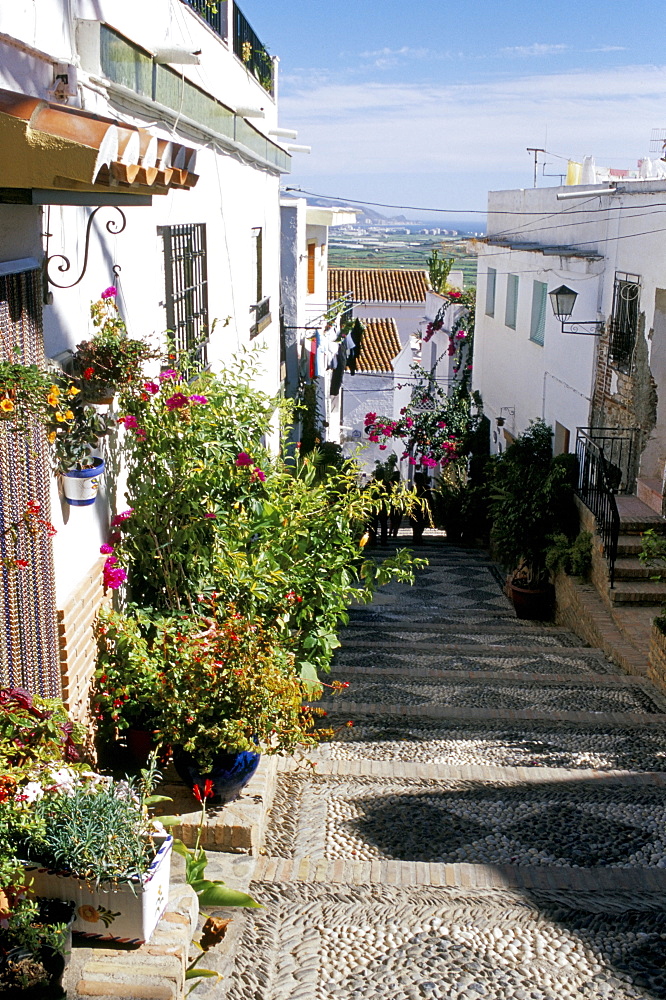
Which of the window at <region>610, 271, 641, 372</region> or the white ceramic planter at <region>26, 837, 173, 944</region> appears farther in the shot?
the window at <region>610, 271, 641, 372</region>

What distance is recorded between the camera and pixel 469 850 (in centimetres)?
483

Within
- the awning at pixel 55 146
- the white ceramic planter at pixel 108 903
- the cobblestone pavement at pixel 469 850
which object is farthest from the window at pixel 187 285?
the white ceramic planter at pixel 108 903

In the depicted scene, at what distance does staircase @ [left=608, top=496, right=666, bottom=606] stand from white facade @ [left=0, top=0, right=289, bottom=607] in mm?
4922

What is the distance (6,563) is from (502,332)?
17272mm

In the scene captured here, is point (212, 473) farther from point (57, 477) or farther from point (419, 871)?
point (419, 871)

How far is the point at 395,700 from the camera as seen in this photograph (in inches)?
298

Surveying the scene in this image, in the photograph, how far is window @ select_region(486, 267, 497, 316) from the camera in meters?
20.5

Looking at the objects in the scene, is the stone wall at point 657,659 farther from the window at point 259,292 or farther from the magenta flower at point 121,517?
the window at point 259,292

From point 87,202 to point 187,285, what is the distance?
4.08m

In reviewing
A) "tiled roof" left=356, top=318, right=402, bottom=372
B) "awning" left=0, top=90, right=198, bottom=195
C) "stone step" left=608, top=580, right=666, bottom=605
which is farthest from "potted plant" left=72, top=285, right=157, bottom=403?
"tiled roof" left=356, top=318, right=402, bottom=372

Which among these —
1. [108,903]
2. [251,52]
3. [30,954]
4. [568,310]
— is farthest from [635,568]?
[30,954]

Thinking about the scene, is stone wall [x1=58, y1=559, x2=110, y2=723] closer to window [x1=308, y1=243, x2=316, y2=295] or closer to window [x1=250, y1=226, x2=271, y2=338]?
window [x1=250, y1=226, x2=271, y2=338]

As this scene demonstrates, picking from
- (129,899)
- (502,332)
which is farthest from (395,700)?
(502,332)

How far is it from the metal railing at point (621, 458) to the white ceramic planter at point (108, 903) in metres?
9.53
